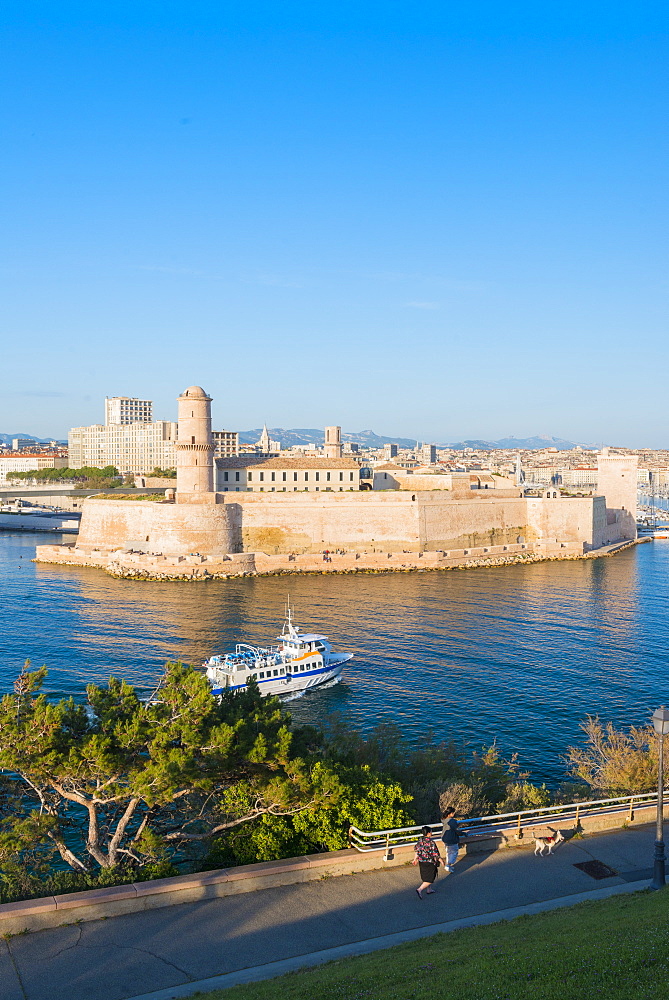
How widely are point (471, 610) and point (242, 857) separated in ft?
92.4

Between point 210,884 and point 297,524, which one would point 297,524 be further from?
point 210,884

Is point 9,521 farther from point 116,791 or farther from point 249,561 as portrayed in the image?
point 116,791

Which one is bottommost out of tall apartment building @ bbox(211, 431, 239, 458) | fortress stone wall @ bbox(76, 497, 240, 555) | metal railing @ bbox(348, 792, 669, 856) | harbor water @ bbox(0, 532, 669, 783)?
harbor water @ bbox(0, 532, 669, 783)

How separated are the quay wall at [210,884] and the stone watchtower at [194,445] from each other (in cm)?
4097

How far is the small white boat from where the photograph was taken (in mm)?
23766

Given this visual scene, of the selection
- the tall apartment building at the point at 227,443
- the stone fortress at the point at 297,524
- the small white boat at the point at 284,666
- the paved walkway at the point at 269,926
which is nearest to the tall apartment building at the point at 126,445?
the tall apartment building at the point at 227,443

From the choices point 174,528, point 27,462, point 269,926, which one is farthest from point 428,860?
point 27,462

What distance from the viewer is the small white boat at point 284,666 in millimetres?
23766

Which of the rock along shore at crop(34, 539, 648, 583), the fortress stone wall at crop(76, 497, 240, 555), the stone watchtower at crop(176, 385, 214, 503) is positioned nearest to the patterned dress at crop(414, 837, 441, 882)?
the rock along shore at crop(34, 539, 648, 583)

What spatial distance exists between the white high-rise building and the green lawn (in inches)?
7195

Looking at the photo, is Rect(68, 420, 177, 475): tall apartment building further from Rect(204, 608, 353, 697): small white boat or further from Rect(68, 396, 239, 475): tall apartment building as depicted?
Rect(204, 608, 353, 697): small white boat

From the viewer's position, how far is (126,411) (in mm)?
187250

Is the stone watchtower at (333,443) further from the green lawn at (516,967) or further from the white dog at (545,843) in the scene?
the green lawn at (516,967)

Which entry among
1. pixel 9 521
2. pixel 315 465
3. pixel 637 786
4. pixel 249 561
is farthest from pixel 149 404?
pixel 637 786
